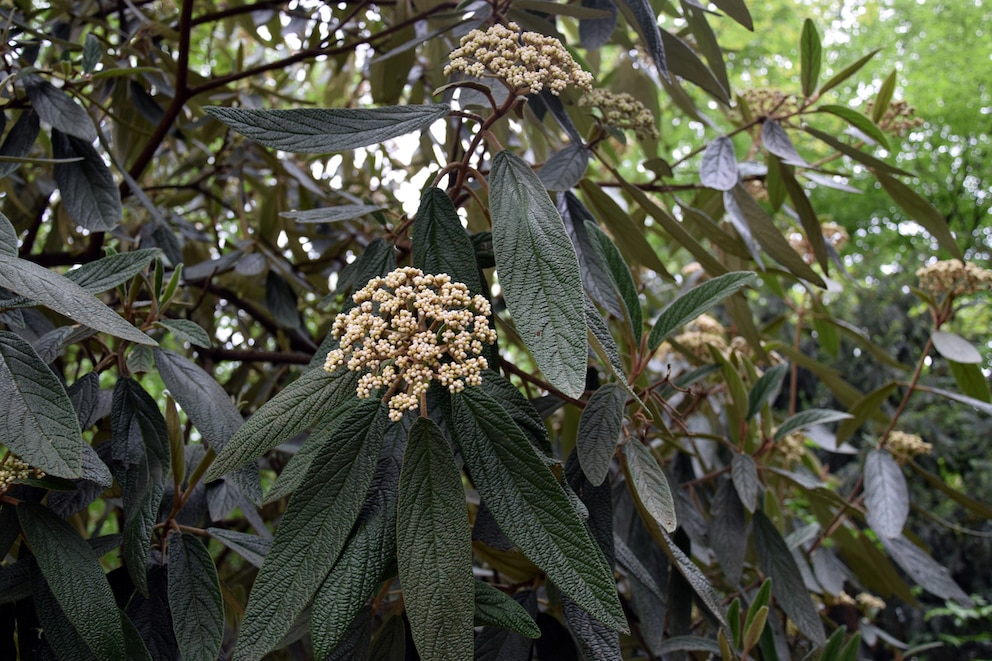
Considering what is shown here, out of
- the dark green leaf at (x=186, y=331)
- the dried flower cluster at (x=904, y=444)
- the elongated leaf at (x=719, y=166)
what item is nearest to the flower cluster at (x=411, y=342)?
the dark green leaf at (x=186, y=331)

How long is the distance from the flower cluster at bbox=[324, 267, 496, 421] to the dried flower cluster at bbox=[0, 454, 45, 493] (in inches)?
14.4

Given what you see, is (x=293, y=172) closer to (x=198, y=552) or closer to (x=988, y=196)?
(x=198, y=552)

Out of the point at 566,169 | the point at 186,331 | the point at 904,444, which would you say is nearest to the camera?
the point at 186,331

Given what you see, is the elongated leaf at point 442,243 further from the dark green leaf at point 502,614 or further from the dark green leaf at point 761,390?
the dark green leaf at point 761,390

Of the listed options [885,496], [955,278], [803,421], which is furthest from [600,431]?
[955,278]

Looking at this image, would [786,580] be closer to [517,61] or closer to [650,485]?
[650,485]

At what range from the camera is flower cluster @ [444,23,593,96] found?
0.76m

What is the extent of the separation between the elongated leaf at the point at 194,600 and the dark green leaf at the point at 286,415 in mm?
202

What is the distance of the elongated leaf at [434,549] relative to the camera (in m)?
0.59

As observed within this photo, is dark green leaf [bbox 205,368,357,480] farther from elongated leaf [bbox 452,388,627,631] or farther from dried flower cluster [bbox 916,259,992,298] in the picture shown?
dried flower cluster [bbox 916,259,992,298]

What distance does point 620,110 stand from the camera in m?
1.07

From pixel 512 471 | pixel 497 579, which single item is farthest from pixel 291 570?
pixel 497 579

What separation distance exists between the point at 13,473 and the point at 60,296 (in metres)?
0.21

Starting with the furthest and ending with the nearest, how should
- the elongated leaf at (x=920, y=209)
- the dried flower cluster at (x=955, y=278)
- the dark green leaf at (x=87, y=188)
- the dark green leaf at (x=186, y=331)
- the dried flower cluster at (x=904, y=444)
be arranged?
the dried flower cluster at (x=904, y=444)
the dried flower cluster at (x=955, y=278)
the elongated leaf at (x=920, y=209)
the dark green leaf at (x=87, y=188)
the dark green leaf at (x=186, y=331)
